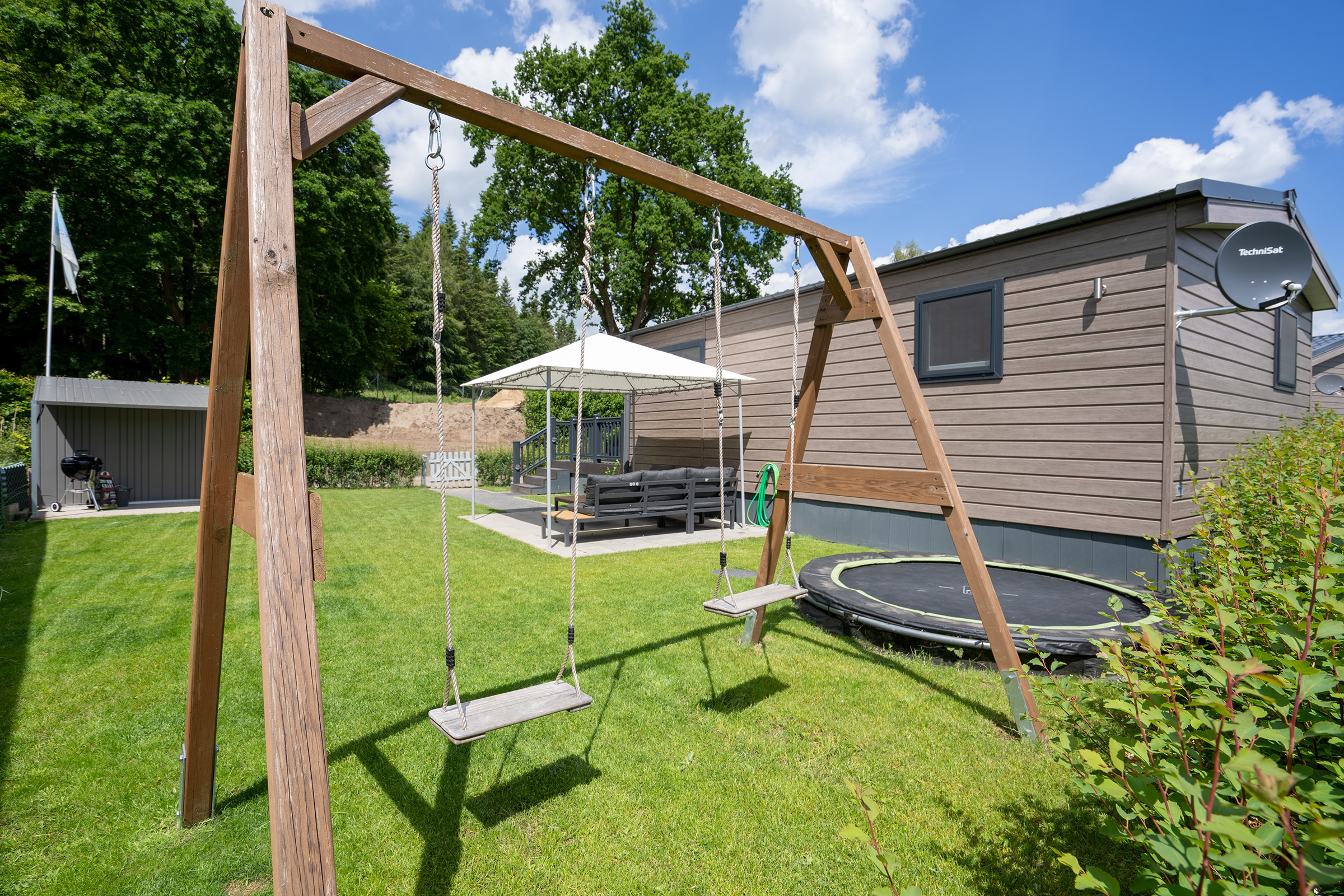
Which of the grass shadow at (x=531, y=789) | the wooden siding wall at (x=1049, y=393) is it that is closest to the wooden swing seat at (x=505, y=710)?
the grass shadow at (x=531, y=789)

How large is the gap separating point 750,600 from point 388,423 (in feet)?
56.5

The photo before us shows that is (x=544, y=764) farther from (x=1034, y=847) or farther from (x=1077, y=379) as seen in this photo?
(x=1077, y=379)

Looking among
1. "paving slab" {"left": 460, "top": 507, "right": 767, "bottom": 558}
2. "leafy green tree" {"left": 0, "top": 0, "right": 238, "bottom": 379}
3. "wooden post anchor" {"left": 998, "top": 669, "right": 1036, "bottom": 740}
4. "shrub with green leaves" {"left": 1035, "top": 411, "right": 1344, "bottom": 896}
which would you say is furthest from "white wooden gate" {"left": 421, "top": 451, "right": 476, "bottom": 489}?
"shrub with green leaves" {"left": 1035, "top": 411, "right": 1344, "bottom": 896}

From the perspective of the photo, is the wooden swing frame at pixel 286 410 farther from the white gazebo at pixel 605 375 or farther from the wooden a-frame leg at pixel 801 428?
the white gazebo at pixel 605 375

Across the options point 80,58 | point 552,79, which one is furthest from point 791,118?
point 80,58

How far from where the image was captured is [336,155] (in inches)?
696

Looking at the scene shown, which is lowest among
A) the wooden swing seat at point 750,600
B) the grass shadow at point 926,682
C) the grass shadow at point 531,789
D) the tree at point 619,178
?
the grass shadow at point 531,789

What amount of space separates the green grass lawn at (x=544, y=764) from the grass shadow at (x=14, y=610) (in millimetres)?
23

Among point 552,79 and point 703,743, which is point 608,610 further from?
point 552,79

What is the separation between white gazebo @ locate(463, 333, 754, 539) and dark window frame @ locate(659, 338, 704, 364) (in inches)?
28.1

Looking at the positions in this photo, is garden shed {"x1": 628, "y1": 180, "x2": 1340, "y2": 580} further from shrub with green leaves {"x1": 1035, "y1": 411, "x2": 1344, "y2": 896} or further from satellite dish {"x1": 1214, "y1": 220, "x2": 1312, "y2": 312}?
shrub with green leaves {"x1": 1035, "y1": 411, "x2": 1344, "y2": 896}

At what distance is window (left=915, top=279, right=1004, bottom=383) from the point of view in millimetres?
6375

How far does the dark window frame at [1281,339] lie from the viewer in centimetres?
722

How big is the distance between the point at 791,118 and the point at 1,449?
78.7ft
